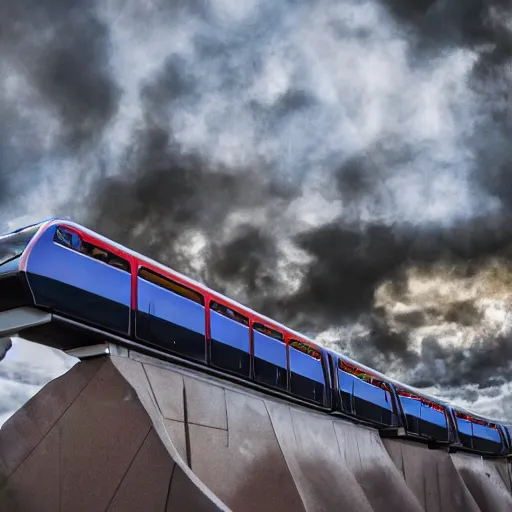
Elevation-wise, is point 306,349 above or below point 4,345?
above

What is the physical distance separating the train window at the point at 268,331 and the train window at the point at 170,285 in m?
2.28

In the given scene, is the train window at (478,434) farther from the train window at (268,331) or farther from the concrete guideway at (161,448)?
the train window at (268,331)

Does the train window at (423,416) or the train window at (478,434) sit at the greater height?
the train window at (478,434)

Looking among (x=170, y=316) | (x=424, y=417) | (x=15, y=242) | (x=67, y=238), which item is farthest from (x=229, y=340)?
(x=424, y=417)

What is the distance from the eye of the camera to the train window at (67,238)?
10609 mm

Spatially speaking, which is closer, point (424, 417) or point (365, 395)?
point (365, 395)

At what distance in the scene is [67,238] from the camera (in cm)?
1078

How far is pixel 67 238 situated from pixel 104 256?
2.71 feet

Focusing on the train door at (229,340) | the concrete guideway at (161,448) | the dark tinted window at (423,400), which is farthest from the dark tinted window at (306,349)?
the dark tinted window at (423,400)

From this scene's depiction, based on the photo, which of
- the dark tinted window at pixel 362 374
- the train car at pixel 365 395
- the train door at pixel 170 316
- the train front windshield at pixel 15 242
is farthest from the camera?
the dark tinted window at pixel 362 374

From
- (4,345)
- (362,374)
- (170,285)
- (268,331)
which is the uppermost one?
(362,374)

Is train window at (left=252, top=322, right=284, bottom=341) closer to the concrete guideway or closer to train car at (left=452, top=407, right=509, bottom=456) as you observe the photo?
the concrete guideway

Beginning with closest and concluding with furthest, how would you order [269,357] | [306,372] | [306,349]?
[269,357], [306,372], [306,349]

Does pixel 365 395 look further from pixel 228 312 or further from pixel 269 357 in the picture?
pixel 228 312
